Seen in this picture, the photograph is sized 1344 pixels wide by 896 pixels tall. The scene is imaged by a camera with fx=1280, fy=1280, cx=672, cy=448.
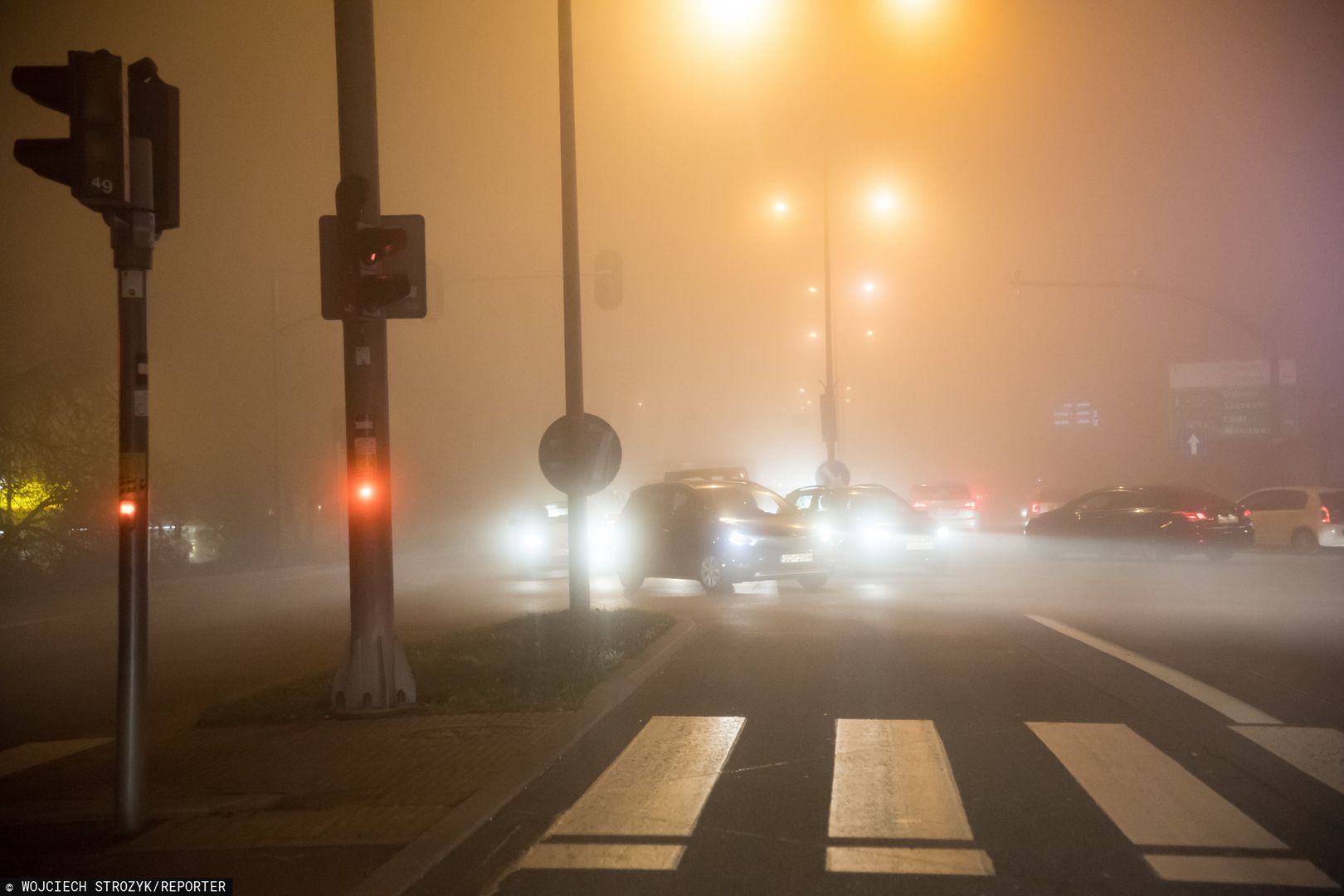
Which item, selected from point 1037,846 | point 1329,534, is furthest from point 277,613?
point 1329,534

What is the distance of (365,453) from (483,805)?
329 cm

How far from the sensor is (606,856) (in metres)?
5.62

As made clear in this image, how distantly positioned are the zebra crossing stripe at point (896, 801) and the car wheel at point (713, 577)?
10738 mm

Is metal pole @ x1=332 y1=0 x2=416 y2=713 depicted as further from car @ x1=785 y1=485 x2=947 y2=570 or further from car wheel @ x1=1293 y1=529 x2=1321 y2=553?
car wheel @ x1=1293 y1=529 x2=1321 y2=553

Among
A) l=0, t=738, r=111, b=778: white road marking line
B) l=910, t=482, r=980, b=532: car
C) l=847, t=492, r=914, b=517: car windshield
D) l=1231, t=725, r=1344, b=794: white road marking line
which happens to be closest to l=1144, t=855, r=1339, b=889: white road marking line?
l=1231, t=725, r=1344, b=794: white road marking line

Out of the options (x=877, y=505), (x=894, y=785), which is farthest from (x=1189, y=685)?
(x=877, y=505)

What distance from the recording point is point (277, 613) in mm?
18844

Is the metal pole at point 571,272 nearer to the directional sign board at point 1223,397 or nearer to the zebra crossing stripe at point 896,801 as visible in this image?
the zebra crossing stripe at point 896,801

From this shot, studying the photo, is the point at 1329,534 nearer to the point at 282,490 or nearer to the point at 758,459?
the point at 282,490

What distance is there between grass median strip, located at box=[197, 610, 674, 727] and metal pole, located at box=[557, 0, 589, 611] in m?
0.84

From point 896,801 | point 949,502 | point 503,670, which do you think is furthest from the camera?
point 949,502

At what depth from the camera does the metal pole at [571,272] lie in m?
13.1

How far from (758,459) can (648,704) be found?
69854mm

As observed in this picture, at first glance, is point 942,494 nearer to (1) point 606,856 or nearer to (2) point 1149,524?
(2) point 1149,524
